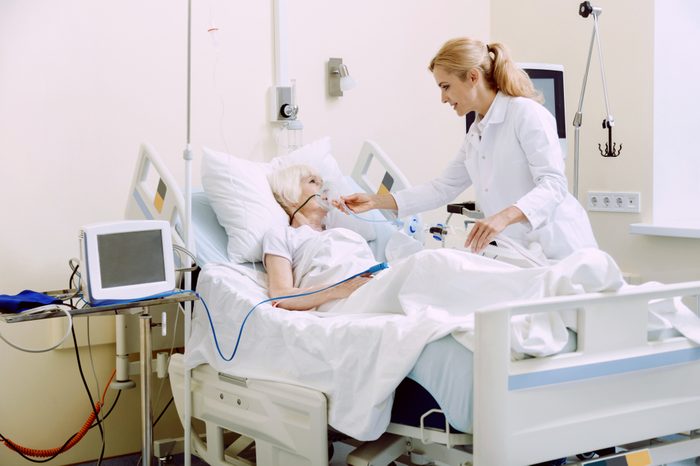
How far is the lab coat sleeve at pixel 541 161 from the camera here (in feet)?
8.21

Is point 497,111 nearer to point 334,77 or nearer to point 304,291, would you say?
point 304,291

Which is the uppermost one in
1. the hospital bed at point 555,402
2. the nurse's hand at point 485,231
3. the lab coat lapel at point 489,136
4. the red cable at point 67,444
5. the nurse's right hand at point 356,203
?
the lab coat lapel at point 489,136

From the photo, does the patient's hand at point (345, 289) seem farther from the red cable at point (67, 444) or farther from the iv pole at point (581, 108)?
the iv pole at point (581, 108)

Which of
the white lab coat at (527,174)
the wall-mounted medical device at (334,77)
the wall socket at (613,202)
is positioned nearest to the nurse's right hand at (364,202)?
the white lab coat at (527,174)

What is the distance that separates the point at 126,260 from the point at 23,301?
0.30 m

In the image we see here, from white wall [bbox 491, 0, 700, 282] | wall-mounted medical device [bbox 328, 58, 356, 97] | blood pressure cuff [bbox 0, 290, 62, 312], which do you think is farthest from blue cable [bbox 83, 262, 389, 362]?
white wall [bbox 491, 0, 700, 282]

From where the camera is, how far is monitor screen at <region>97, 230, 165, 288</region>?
2.37 meters

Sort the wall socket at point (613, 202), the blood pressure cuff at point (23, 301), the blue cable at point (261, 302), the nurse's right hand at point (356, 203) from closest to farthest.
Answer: the blood pressure cuff at point (23, 301), the blue cable at point (261, 302), the nurse's right hand at point (356, 203), the wall socket at point (613, 202)

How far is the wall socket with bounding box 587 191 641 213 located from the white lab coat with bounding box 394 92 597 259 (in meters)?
1.05

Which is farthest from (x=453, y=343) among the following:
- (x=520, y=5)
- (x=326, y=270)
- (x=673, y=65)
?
(x=520, y=5)

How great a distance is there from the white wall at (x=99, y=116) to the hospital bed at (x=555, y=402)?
1061 mm

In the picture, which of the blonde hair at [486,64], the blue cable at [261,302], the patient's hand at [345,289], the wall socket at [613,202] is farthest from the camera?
the wall socket at [613,202]

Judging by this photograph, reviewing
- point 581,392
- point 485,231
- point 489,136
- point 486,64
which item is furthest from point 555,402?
point 486,64

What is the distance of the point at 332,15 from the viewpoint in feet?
12.4
